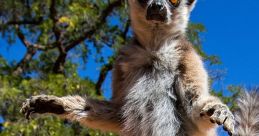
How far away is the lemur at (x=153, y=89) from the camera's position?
5.91 m

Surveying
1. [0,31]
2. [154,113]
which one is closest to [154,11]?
[154,113]

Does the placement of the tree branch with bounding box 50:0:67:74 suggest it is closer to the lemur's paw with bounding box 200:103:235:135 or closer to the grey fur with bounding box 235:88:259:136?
the grey fur with bounding box 235:88:259:136

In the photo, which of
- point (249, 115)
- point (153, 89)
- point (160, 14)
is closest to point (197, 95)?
point (153, 89)

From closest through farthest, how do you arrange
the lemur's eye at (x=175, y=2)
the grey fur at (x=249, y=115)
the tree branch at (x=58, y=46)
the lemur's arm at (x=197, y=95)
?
the lemur's arm at (x=197, y=95) < the grey fur at (x=249, y=115) < the lemur's eye at (x=175, y=2) < the tree branch at (x=58, y=46)

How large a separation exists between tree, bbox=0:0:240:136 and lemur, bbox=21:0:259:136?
19.9 ft

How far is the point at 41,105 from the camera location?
601cm

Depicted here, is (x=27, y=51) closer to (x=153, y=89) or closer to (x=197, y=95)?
(x=153, y=89)

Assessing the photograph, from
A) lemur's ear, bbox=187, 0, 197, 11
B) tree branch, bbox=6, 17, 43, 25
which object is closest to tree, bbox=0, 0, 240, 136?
tree branch, bbox=6, 17, 43, 25

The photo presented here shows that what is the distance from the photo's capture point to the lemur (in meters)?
5.91

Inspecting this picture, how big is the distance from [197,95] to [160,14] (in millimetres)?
1033

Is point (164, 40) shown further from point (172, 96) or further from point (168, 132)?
point (168, 132)

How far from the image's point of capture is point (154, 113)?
5.98 metres

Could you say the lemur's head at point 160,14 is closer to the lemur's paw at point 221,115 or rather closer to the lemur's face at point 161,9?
the lemur's face at point 161,9

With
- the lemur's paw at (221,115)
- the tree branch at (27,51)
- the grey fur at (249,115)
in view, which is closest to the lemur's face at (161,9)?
the grey fur at (249,115)
